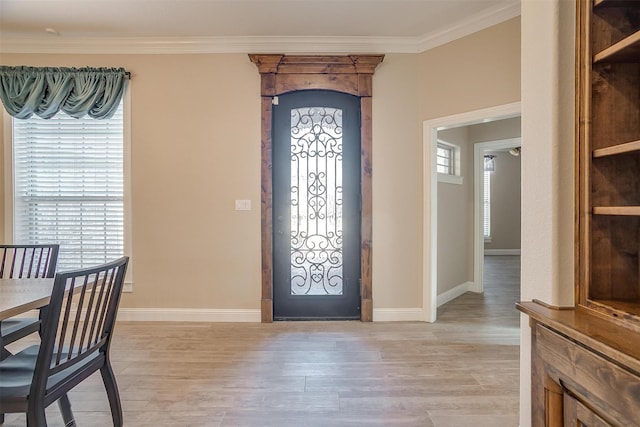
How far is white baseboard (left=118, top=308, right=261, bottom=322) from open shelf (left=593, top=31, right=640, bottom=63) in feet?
10.4

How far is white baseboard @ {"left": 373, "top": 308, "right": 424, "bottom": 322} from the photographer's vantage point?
11.0 feet

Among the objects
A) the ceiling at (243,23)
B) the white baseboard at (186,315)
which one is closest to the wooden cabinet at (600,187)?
the ceiling at (243,23)

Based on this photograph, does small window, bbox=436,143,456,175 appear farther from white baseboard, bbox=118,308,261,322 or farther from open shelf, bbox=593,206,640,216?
open shelf, bbox=593,206,640,216

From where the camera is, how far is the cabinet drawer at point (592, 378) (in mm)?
815

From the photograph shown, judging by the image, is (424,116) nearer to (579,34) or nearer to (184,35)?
(579,34)

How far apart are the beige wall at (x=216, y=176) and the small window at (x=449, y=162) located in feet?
3.52

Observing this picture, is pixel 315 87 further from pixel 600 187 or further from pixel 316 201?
pixel 600 187

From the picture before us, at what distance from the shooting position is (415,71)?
3.34 m

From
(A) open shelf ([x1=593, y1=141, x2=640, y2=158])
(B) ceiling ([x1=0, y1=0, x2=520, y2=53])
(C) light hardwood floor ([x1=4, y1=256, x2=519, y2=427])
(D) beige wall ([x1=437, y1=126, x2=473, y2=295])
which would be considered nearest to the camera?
(A) open shelf ([x1=593, y1=141, x2=640, y2=158])

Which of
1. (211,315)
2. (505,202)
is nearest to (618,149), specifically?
(211,315)

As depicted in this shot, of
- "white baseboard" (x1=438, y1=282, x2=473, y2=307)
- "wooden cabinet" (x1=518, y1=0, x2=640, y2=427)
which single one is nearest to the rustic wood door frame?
"white baseboard" (x1=438, y1=282, x2=473, y2=307)

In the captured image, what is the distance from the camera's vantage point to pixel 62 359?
1469 mm

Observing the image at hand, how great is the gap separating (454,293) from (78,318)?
13.5ft

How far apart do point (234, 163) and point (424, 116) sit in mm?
2005
